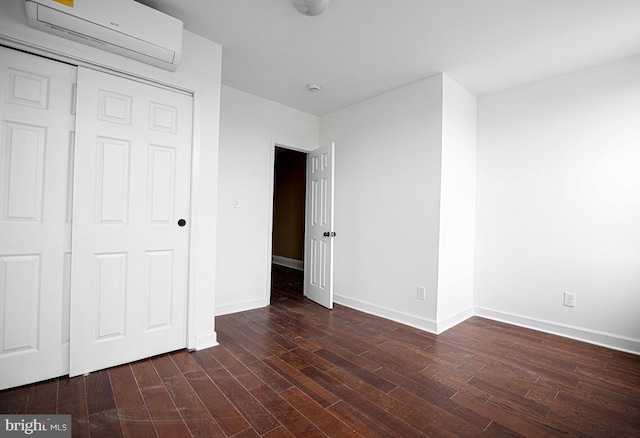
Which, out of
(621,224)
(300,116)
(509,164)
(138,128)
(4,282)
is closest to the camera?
(4,282)

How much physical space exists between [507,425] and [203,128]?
9.51ft

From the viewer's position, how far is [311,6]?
2.02m

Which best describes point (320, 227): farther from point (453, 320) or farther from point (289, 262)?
point (289, 262)

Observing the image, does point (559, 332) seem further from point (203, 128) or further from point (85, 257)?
point (85, 257)

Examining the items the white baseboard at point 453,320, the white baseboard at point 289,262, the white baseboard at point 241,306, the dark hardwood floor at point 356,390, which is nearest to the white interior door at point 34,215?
the dark hardwood floor at point 356,390

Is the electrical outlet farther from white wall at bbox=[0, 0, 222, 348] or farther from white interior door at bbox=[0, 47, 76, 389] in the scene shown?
white interior door at bbox=[0, 47, 76, 389]

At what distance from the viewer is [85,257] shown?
2049 millimetres

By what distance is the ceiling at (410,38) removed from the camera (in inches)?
83.9

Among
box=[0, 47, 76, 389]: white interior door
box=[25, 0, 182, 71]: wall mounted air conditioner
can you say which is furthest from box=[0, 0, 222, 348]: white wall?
box=[0, 47, 76, 389]: white interior door

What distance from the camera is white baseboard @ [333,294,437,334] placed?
306 centimetres

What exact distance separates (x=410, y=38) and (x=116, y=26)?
2133mm

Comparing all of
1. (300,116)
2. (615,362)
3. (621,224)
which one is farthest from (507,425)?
(300,116)

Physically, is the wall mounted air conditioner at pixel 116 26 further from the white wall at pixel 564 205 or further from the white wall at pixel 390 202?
the white wall at pixel 564 205

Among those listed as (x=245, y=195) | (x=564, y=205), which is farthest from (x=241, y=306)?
(x=564, y=205)
